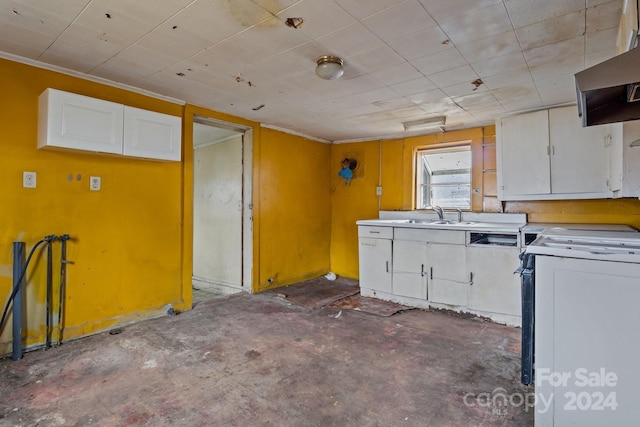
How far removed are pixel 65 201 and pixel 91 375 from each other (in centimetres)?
137

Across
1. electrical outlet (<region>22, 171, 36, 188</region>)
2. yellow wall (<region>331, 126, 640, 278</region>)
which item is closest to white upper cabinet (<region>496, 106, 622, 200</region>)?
yellow wall (<region>331, 126, 640, 278</region>)

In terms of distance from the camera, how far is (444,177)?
4523 millimetres

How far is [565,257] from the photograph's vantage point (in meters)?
1.46

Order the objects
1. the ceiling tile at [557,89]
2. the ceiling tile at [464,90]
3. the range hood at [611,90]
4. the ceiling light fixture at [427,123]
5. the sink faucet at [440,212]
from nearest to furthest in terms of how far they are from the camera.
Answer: the range hood at [611,90] → the ceiling tile at [557,89] → the ceiling tile at [464,90] → the ceiling light fixture at [427,123] → the sink faucet at [440,212]

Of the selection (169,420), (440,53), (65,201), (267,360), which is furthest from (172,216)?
(440,53)

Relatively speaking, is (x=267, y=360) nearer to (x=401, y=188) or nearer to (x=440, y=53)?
(x=440, y=53)

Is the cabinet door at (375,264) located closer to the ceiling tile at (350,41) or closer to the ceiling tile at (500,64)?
the ceiling tile at (500,64)

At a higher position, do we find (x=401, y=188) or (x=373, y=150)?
(x=373, y=150)

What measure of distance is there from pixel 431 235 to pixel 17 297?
11.9 feet

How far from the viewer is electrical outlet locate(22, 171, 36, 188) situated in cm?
243

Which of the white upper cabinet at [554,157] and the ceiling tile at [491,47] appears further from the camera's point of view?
the white upper cabinet at [554,157]

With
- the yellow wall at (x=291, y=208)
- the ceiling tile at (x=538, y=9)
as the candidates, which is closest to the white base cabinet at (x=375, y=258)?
the yellow wall at (x=291, y=208)

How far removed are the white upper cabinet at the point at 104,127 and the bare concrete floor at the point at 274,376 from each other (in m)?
1.57

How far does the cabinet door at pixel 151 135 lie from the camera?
2754 millimetres
